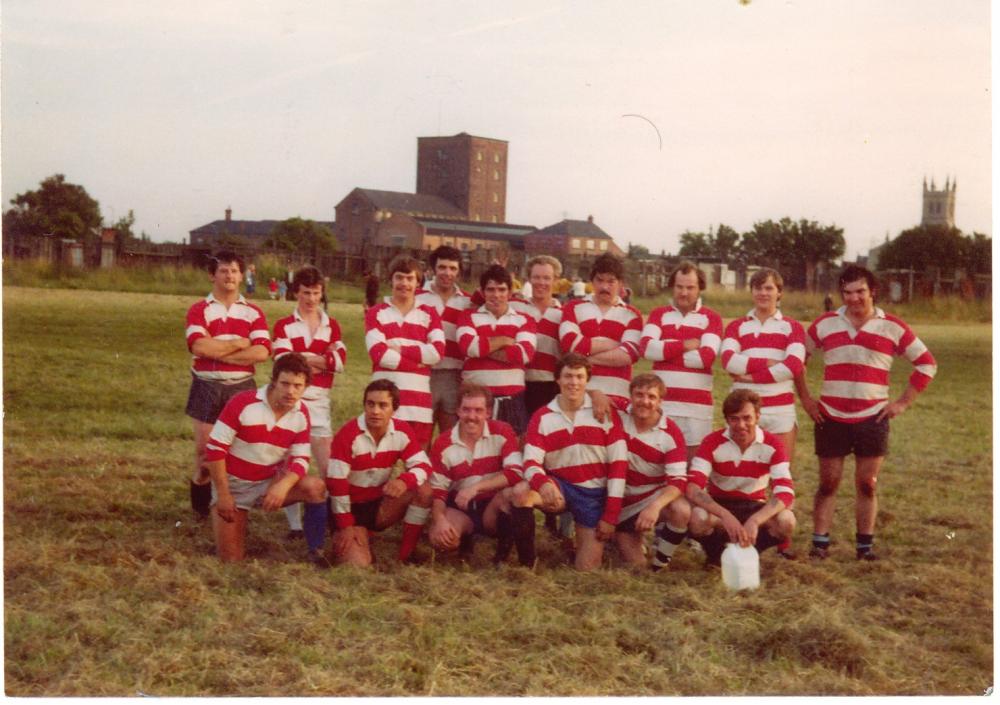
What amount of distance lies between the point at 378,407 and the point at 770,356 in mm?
1887

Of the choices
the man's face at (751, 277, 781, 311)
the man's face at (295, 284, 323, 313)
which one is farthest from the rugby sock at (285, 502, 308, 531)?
the man's face at (751, 277, 781, 311)

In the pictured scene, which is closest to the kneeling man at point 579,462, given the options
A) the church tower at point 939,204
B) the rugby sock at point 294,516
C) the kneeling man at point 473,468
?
the kneeling man at point 473,468

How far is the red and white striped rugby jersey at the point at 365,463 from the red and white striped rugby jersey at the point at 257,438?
0.55ft

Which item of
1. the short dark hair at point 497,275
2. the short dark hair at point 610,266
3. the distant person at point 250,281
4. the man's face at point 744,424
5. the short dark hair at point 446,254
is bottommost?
Answer: the man's face at point 744,424

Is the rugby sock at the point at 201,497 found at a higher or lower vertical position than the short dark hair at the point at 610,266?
lower

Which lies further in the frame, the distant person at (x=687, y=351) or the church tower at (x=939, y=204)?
the church tower at (x=939, y=204)

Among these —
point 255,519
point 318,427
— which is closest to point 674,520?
point 318,427

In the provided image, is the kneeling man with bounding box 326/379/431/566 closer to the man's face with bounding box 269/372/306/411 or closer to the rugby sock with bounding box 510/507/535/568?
the man's face with bounding box 269/372/306/411

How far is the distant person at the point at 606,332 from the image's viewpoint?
5141 millimetres

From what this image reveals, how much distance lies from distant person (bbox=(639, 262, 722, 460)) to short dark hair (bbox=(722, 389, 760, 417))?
30cm

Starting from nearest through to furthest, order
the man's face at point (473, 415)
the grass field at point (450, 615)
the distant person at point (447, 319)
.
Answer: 1. the grass field at point (450, 615)
2. the man's face at point (473, 415)
3. the distant person at point (447, 319)

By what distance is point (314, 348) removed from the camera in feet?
17.3

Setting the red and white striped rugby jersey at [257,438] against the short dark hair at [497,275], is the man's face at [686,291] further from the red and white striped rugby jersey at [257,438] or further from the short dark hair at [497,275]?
the red and white striped rugby jersey at [257,438]

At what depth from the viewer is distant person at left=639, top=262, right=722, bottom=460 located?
5.02 m
